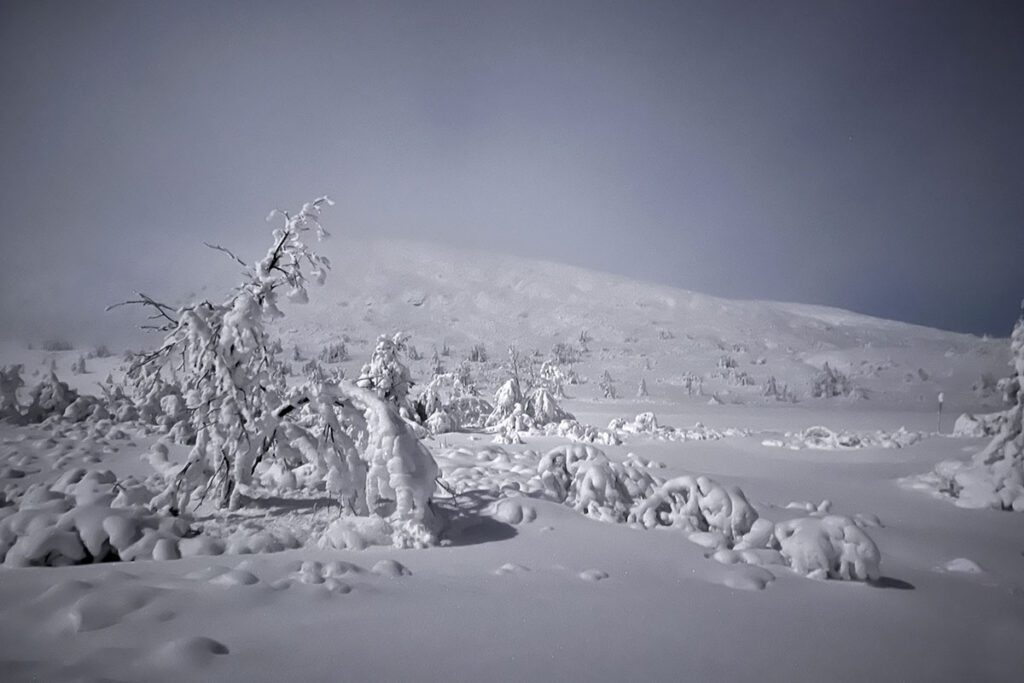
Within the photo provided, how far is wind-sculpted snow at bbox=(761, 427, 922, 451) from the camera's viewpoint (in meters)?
15.3

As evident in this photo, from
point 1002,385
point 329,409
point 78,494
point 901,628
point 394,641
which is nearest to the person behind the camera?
point 394,641

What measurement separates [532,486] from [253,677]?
15.2 ft

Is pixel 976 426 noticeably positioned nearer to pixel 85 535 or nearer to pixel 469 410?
pixel 469 410

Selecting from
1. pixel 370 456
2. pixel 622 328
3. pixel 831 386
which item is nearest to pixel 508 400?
pixel 370 456

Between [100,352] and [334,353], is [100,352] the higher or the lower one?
the lower one

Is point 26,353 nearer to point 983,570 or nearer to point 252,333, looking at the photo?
point 252,333

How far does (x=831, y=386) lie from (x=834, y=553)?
3415 cm

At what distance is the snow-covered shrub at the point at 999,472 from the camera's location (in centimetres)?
852

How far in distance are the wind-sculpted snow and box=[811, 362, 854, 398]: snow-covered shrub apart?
16.7 m

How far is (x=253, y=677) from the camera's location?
95.7 inches

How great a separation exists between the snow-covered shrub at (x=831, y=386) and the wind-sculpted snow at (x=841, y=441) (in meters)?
16.7

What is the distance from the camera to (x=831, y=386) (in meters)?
33.3

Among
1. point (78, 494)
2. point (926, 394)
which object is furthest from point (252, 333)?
point (926, 394)

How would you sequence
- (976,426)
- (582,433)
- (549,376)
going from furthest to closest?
1. (549,376)
2. (976,426)
3. (582,433)
